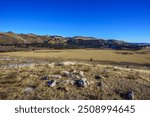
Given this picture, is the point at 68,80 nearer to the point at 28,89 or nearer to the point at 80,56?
the point at 28,89

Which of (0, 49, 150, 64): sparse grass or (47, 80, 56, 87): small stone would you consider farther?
(0, 49, 150, 64): sparse grass

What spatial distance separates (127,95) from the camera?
14.8 m

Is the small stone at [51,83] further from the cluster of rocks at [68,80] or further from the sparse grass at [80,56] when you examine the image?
the sparse grass at [80,56]

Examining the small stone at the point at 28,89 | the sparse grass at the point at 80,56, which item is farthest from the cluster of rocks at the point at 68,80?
the sparse grass at the point at 80,56

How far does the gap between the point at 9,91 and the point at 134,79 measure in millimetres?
9349

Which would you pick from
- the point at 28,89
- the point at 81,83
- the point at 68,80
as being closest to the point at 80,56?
the point at 68,80

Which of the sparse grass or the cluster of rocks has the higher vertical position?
the cluster of rocks

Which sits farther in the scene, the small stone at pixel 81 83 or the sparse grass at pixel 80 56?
the sparse grass at pixel 80 56

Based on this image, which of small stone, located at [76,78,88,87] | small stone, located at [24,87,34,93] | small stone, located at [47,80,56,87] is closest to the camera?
small stone, located at [24,87,34,93]

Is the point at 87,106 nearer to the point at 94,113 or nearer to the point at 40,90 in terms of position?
the point at 94,113

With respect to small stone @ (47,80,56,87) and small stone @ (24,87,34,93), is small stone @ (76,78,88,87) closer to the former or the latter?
small stone @ (47,80,56,87)

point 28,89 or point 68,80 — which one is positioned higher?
point 68,80

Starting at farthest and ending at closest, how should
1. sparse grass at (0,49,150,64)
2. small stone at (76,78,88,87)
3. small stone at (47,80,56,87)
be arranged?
sparse grass at (0,49,150,64) → small stone at (76,78,88,87) → small stone at (47,80,56,87)

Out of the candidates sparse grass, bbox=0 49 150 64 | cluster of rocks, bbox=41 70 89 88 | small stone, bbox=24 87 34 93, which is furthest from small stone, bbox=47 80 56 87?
sparse grass, bbox=0 49 150 64
